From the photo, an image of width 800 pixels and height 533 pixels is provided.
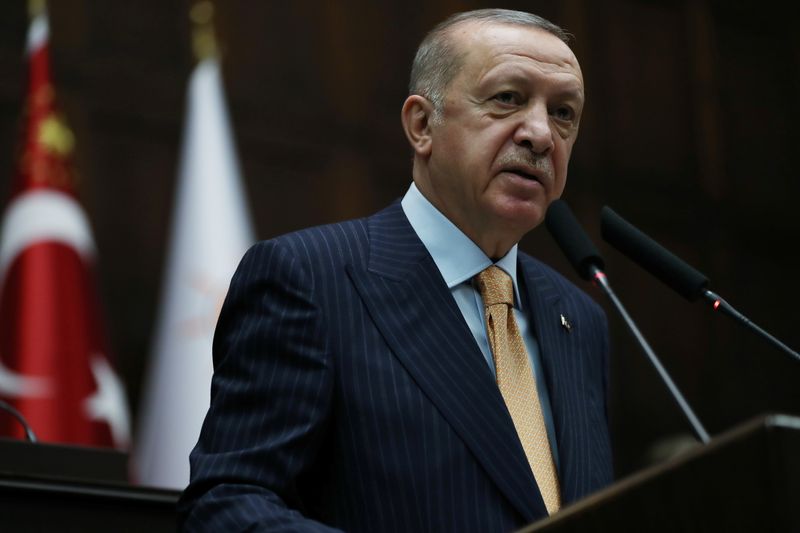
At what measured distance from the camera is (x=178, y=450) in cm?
430

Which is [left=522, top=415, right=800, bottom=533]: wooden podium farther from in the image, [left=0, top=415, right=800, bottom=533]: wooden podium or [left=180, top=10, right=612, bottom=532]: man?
[left=180, top=10, right=612, bottom=532]: man

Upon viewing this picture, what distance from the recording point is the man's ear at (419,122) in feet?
7.42

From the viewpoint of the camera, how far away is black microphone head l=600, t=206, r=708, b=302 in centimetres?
196

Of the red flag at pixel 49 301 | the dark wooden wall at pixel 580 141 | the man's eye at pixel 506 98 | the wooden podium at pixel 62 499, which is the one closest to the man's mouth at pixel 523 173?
the man's eye at pixel 506 98

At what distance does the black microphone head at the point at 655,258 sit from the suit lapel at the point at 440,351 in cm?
28

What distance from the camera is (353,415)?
186 cm

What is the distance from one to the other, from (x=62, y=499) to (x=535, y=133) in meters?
1.04

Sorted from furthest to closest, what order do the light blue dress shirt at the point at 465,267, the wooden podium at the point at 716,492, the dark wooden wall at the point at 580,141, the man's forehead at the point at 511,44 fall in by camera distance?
1. the dark wooden wall at the point at 580,141
2. the man's forehead at the point at 511,44
3. the light blue dress shirt at the point at 465,267
4. the wooden podium at the point at 716,492

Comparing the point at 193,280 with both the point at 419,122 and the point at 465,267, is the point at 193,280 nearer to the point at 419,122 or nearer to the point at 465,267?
the point at 419,122

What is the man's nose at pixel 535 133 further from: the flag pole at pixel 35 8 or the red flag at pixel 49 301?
the flag pole at pixel 35 8

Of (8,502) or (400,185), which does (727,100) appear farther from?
(8,502)

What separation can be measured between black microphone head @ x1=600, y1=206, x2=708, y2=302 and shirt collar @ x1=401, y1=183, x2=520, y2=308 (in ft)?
0.65

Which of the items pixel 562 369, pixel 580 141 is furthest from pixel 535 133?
pixel 580 141

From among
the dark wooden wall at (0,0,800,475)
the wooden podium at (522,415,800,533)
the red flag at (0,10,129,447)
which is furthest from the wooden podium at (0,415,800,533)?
the dark wooden wall at (0,0,800,475)
